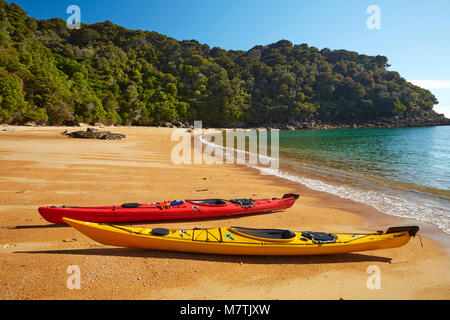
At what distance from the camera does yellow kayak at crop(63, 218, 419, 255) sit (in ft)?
12.9

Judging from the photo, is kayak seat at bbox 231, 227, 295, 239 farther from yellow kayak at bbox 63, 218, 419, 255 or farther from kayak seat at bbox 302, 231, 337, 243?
kayak seat at bbox 302, 231, 337, 243

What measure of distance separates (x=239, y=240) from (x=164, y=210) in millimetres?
2380

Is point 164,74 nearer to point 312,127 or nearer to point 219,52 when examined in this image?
point 219,52

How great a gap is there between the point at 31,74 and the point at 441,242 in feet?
158

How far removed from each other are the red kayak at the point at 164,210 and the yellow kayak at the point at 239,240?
4.59 feet

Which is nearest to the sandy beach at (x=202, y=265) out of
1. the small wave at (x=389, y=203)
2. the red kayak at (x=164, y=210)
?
the red kayak at (x=164, y=210)

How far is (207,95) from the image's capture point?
84.6 meters

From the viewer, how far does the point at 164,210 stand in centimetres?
562

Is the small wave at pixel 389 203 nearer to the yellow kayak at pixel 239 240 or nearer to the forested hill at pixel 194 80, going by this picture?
the yellow kayak at pixel 239 240

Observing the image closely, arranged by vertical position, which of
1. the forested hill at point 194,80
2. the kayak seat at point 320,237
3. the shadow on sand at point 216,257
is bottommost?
the shadow on sand at point 216,257

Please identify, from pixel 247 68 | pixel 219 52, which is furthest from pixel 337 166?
pixel 219 52

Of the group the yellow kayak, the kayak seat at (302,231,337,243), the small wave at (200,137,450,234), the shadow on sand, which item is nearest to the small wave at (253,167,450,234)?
the small wave at (200,137,450,234)

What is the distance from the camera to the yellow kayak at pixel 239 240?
12.9 feet

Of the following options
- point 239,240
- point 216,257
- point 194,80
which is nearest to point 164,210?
point 216,257
